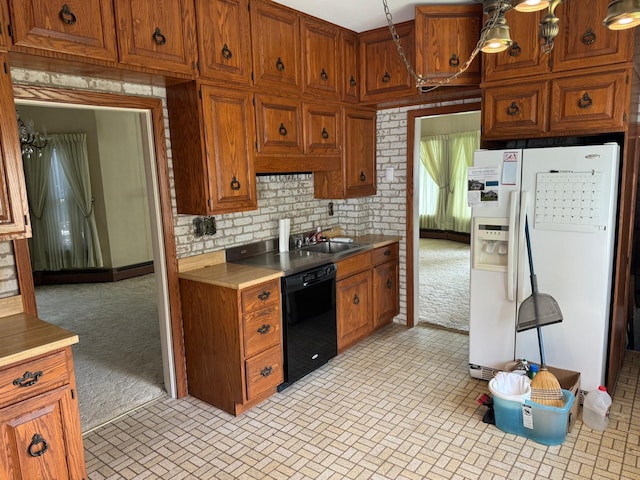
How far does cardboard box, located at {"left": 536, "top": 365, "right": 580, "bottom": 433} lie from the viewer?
2665 mm

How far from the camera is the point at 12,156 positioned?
1.99 meters

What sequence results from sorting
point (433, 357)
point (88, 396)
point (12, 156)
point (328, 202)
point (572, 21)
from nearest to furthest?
point (12, 156), point (572, 21), point (88, 396), point (433, 357), point (328, 202)

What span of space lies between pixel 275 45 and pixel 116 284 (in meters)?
4.99

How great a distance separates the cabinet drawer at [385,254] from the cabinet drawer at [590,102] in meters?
1.77

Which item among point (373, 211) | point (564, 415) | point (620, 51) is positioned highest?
point (620, 51)

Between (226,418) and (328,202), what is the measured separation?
234 centimetres

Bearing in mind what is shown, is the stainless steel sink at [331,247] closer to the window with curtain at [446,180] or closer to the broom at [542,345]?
the broom at [542,345]

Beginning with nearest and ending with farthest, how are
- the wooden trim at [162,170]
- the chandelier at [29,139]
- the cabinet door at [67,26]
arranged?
the cabinet door at [67,26], the wooden trim at [162,170], the chandelier at [29,139]

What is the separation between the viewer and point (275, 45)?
10.4 ft

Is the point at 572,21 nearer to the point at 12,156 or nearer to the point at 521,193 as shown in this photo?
the point at 521,193

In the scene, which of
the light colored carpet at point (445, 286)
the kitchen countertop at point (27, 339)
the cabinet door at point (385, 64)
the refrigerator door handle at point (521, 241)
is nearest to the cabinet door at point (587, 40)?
the refrigerator door handle at point (521, 241)

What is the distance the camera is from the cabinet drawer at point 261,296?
281 cm

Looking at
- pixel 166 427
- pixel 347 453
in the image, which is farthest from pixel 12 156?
pixel 347 453

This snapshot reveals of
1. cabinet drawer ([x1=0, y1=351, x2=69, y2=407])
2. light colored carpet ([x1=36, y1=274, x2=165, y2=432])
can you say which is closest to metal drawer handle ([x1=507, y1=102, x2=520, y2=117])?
cabinet drawer ([x1=0, y1=351, x2=69, y2=407])
